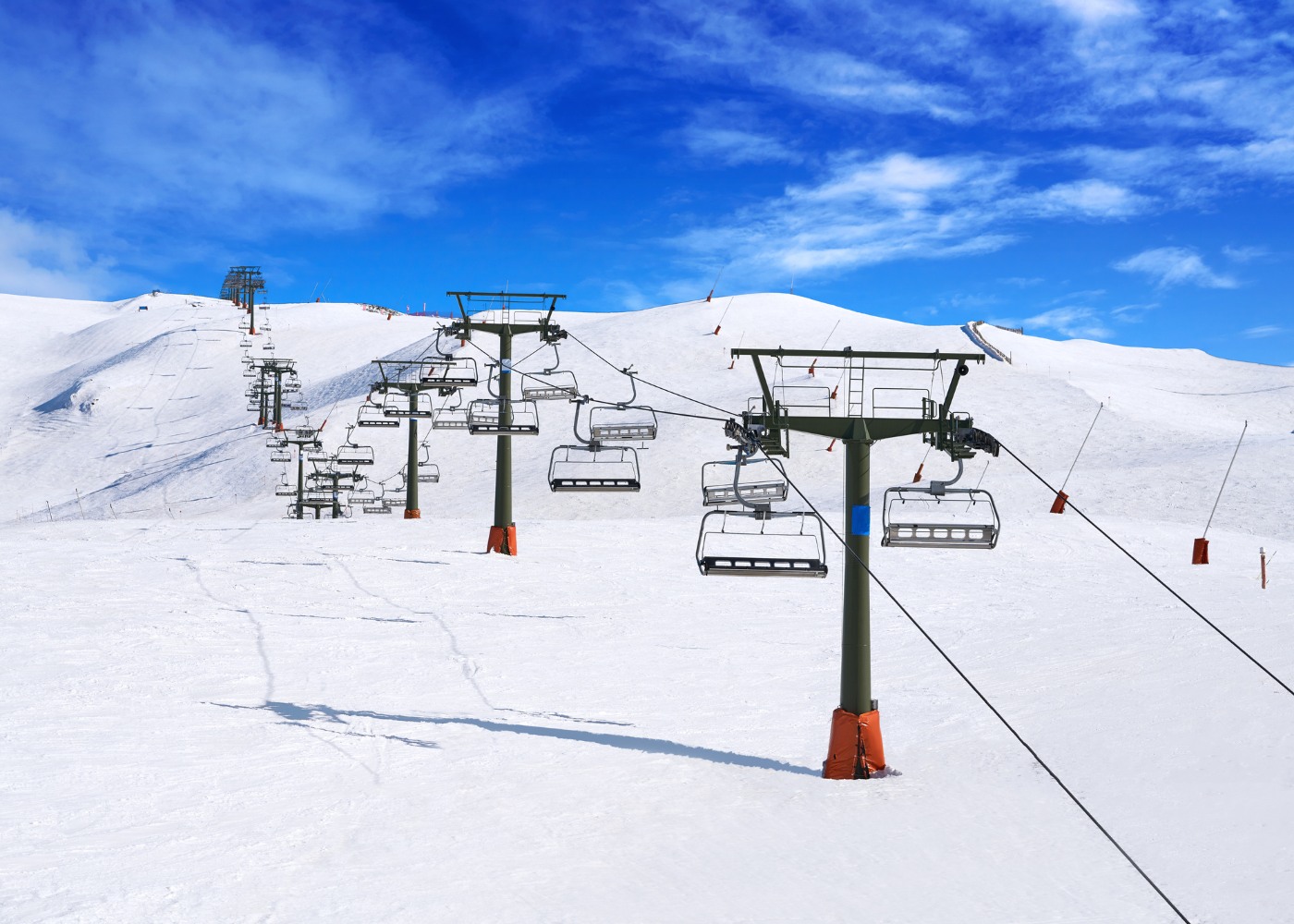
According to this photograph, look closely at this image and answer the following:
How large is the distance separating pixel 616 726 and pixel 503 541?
12.9 m

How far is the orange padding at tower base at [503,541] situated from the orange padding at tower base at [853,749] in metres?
14.8

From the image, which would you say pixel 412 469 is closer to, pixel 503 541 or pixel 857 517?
pixel 503 541

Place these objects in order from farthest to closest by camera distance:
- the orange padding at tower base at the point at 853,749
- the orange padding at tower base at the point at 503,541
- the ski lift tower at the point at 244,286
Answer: the ski lift tower at the point at 244,286 → the orange padding at tower base at the point at 503,541 → the orange padding at tower base at the point at 853,749

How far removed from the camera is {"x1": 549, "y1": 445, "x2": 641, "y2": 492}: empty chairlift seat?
1545 centimetres

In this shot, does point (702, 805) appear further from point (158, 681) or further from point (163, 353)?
point (163, 353)

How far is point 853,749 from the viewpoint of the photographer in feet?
32.6

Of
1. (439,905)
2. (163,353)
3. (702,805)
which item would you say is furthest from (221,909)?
(163,353)

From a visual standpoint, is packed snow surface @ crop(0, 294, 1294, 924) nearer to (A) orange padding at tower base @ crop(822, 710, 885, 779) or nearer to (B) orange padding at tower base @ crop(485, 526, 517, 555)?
(A) orange padding at tower base @ crop(822, 710, 885, 779)

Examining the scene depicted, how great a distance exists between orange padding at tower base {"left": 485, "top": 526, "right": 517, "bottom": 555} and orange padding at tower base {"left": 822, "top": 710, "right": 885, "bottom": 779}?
48.6 ft

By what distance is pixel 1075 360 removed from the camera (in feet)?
230

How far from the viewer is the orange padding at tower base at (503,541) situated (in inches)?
941

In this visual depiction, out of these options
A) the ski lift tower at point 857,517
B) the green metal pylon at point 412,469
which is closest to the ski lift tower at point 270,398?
the green metal pylon at point 412,469

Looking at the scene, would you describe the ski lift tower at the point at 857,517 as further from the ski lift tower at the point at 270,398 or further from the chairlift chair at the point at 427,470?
the ski lift tower at the point at 270,398

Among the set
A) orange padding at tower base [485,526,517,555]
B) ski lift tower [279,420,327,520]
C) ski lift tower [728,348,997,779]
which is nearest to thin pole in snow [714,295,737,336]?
ski lift tower [279,420,327,520]
